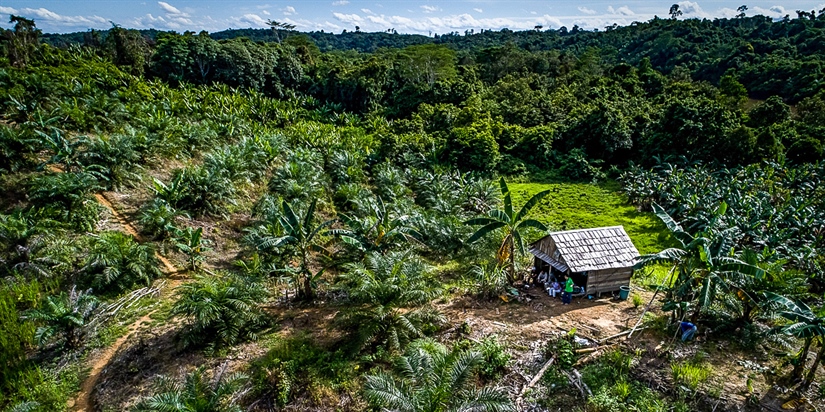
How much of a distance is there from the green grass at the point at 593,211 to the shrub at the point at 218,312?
15.9 m

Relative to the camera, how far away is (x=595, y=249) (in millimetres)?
14023

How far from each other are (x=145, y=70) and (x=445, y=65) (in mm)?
30211

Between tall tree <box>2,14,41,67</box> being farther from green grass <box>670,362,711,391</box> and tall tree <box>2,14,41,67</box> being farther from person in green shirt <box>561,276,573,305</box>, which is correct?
green grass <box>670,362,711,391</box>

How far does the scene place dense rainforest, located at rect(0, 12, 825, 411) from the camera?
32.7 feet

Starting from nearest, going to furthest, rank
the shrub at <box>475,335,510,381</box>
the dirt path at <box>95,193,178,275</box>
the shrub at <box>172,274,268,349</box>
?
the shrub at <box>475,335,510,381</box> < the shrub at <box>172,274,268,349</box> < the dirt path at <box>95,193,178,275</box>

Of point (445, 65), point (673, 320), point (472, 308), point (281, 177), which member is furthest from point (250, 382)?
point (445, 65)

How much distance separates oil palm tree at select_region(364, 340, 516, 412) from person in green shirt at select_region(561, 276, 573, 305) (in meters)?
5.71

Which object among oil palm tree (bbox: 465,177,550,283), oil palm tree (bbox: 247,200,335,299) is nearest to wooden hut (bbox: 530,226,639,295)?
oil palm tree (bbox: 465,177,550,283)

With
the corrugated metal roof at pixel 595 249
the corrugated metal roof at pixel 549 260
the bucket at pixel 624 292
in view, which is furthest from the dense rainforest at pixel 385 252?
the corrugated metal roof at pixel 595 249

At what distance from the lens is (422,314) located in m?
11.8

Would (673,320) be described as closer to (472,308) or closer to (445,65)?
(472,308)

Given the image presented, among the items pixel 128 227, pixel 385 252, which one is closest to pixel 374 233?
pixel 385 252

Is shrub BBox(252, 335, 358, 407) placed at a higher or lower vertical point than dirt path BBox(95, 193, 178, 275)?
lower

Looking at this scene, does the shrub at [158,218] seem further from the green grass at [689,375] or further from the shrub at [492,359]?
the green grass at [689,375]
